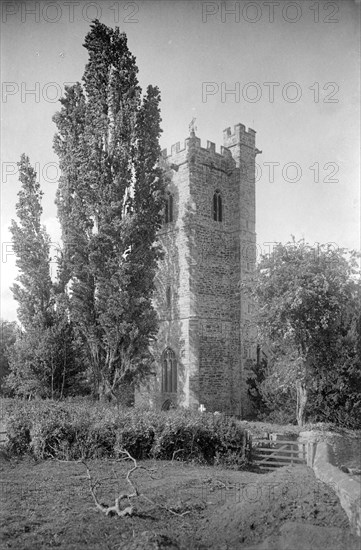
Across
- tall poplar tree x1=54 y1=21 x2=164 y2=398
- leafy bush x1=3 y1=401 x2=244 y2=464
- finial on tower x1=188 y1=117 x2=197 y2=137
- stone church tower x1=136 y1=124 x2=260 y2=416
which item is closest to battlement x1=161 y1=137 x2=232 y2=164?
stone church tower x1=136 y1=124 x2=260 y2=416

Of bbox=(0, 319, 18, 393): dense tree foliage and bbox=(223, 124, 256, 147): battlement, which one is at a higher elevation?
bbox=(223, 124, 256, 147): battlement

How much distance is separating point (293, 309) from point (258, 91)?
8303 mm

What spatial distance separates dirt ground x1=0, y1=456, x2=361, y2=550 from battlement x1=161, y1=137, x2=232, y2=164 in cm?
2053

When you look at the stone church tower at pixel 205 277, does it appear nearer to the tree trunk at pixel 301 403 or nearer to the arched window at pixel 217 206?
the arched window at pixel 217 206

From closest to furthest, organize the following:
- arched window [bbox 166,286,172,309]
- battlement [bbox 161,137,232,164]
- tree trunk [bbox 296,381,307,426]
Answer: tree trunk [bbox 296,381,307,426]
arched window [bbox 166,286,172,309]
battlement [bbox 161,137,232,164]

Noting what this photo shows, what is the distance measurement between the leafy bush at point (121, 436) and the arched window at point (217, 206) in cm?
1603

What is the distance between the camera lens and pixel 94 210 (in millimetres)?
20797

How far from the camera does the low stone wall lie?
6863mm

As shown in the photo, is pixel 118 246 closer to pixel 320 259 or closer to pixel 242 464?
pixel 320 259

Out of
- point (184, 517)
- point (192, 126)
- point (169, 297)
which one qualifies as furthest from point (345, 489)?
point (192, 126)

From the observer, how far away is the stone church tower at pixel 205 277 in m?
26.9

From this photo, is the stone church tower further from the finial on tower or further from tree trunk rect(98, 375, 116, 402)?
tree trunk rect(98, 375, 116, 402)

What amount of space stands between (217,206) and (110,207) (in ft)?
32.9

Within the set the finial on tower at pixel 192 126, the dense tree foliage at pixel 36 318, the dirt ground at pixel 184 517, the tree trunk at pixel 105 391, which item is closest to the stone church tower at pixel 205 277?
the finial on tower at pixel 192 126
